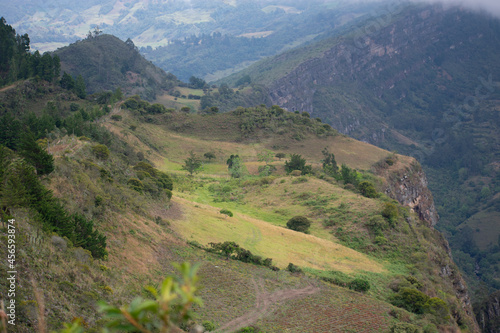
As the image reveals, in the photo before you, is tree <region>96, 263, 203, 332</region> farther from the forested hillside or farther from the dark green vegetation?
the dark green vegetation

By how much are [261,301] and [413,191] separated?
2501 inches

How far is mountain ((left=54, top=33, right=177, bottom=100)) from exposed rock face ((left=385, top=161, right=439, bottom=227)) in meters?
Result: 88.1

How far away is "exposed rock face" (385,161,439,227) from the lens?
70731mm

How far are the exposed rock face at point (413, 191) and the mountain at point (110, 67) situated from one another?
88144 mm

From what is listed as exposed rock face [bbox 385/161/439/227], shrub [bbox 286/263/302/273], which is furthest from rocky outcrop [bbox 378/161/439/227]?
shrub [bbox 286/263/302/273]

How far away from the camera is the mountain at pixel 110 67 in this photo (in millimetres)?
131500

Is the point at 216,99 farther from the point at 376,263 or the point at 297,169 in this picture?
the point at 376,263

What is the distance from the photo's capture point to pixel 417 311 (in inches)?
955

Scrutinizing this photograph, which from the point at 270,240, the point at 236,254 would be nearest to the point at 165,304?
the point at 236,254

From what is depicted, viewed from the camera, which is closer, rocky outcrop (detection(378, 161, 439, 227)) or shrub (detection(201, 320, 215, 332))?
shrub (detection(201, 320, 215, 332))

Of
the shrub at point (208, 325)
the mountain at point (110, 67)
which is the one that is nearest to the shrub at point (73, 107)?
the mountain at point (110, 67)

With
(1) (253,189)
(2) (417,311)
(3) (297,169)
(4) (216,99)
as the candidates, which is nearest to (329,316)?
(2) (417,311)

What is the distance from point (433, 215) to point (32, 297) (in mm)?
87313

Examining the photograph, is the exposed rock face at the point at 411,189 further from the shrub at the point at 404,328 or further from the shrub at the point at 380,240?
the shrub at the point at 404,328
